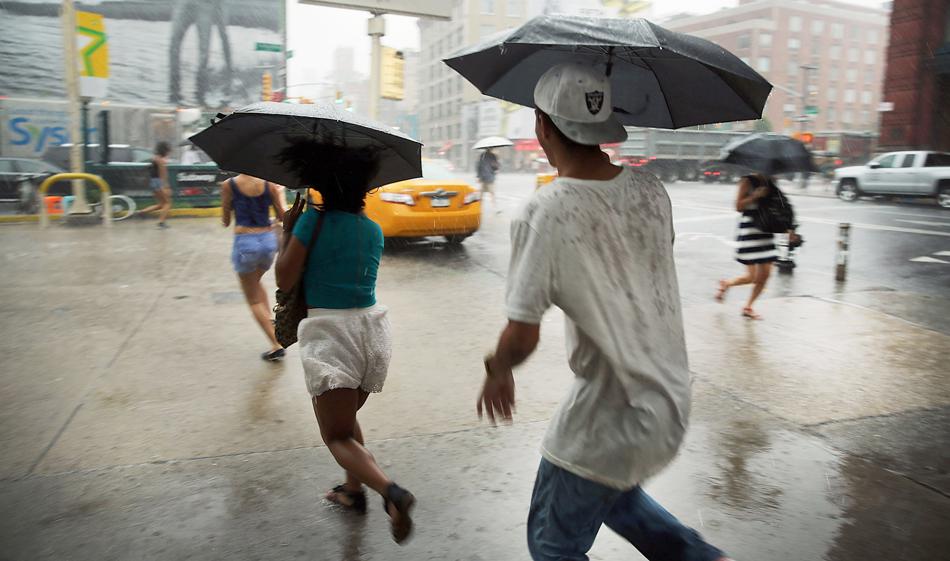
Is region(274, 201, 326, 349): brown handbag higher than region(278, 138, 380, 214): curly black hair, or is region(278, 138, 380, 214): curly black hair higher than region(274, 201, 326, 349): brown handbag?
region(278, 138, 380, 214): curly black hair

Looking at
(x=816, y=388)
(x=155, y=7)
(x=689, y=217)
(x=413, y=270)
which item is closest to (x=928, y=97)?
(x=689, y=217)

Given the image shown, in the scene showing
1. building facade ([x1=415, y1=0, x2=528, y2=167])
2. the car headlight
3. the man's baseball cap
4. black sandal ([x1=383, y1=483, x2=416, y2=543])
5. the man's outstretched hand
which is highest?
building facade ([x1=415, y1=0, x2=528, y2=167])

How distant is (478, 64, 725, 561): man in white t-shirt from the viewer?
6.04 ft

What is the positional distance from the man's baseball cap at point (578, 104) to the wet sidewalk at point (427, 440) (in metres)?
1.77

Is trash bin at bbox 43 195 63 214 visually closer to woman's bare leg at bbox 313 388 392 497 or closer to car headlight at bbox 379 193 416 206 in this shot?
car headlight at bbox 379 193 416 206

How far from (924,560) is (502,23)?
7610cm

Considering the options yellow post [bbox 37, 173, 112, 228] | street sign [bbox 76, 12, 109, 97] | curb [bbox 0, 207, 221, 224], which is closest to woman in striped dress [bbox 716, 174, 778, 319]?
yellow post [bbox 37, 173, 112, 228]

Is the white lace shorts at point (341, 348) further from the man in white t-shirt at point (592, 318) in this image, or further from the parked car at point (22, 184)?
the parked car at point (22, 184)

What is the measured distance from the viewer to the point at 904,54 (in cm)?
2889

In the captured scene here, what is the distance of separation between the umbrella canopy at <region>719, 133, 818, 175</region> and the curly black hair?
195 inches

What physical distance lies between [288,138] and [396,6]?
1480 centimetres

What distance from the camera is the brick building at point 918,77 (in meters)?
27.7

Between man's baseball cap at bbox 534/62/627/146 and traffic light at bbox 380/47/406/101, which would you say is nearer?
man's baseball cap at bbox 534/62/627/146

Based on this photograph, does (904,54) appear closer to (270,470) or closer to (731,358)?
(731,358)
